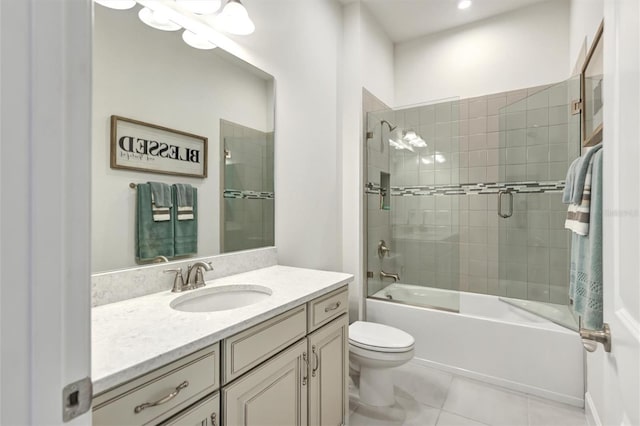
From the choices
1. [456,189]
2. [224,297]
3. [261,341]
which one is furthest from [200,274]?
[456,189]

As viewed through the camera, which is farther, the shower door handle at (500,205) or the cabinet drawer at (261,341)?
the shower door handle at (500,205)

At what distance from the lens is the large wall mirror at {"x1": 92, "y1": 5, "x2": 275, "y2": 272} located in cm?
120

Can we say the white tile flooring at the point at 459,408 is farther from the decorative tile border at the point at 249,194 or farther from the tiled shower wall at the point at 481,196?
the decorative tile border at the point at 249,194

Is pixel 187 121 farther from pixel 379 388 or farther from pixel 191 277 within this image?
pixel 379 388

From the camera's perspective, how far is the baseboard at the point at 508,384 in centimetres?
198

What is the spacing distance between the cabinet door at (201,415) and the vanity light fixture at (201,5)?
1567 mm

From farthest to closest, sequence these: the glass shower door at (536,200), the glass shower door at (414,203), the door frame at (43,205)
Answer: the glass shower door at (414,203) < the glass shower door at (536,200) < the door frame at (43,205)

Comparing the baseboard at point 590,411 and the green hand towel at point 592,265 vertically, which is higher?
the green hand towel at point 592,265

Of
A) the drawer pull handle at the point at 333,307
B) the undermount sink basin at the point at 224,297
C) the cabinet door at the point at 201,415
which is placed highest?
the undermount sink basin at the point at 224,297

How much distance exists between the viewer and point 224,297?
1.48 meters

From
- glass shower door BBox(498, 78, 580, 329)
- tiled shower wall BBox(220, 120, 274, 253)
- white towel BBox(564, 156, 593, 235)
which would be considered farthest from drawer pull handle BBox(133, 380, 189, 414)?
glass shower door BBox(498, 78, 580, 329)

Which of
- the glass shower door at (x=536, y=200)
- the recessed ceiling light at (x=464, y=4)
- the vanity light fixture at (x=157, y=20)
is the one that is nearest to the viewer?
the vanity light fixture at (x=157, y=20)

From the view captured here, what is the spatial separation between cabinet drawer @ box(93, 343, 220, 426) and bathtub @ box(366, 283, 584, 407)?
1.91m

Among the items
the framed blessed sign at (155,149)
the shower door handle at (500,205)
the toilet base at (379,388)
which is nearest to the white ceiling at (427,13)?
the shower door handle at (500,205)
